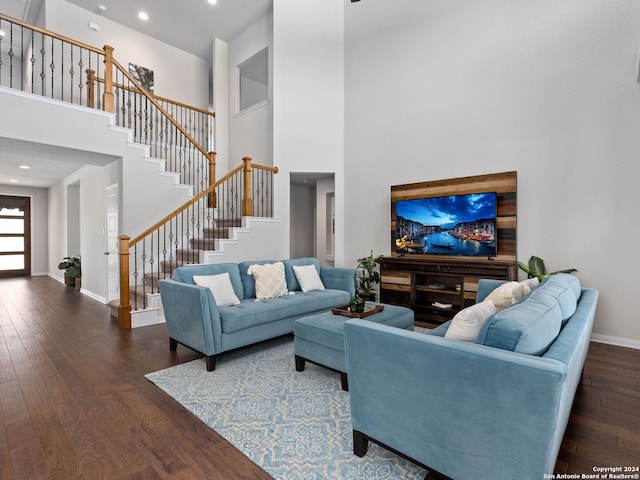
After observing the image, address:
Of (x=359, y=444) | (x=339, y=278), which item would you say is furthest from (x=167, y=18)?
(x=359, y=444)

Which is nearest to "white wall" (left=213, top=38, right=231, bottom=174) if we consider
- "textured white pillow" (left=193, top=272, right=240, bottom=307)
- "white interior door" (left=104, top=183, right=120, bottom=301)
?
"white interior door" (left=104, top=183, right=120, bottom=301)

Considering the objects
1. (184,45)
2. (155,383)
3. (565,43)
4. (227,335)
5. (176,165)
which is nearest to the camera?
(155,383)

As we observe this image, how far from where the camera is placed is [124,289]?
433 cm

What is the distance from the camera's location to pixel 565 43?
12.8ft

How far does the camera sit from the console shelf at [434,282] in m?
4.24

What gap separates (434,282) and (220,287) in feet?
10.2

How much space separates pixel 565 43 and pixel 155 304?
6.17 metres

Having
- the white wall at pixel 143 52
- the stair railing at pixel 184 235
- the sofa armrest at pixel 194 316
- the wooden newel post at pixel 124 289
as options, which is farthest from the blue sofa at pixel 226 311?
the white wall at pixel 143 52

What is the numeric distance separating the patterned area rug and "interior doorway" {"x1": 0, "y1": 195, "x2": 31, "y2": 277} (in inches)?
395

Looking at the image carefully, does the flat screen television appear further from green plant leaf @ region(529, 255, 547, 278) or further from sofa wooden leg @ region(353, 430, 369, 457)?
sofa wooden leg @ region(353, 430, 369, 457)

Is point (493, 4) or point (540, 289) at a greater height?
point (493, 4)

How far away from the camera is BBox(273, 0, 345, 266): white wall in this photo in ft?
20.3

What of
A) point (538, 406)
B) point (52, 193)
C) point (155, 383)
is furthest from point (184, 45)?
point (538, 406)

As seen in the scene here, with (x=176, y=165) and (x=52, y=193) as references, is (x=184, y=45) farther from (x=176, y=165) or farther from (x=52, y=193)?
(x=52, y=193)
